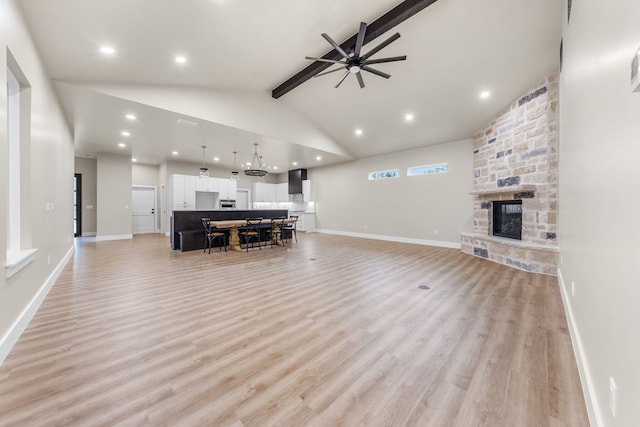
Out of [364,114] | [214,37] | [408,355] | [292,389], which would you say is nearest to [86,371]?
[292,389]

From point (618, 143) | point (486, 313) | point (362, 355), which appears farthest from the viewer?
point (486, 313)

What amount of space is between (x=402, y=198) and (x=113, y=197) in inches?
365

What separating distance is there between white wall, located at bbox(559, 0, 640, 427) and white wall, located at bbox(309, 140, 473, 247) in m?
4.80

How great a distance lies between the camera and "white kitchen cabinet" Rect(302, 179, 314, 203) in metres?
10.5

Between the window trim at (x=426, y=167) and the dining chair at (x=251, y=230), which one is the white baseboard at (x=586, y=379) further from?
the dining chair at (x=251, y=230)

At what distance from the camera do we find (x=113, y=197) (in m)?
7.84

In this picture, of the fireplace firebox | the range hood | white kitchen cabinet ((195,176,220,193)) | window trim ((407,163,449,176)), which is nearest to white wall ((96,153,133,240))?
white kitchen cabinet ((195,176,220,193))

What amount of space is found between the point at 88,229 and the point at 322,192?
8.59m

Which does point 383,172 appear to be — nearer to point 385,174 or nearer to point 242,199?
point 385,174

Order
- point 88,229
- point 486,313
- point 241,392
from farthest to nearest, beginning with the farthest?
1. point 88,229
2. point 486,313
3. point 241,392

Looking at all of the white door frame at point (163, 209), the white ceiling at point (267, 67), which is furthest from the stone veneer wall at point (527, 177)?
the white door frame at point (163, 209)

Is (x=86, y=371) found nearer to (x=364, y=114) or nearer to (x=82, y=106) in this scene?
(x=82, y=106)

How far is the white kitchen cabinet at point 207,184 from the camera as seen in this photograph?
9.00 m

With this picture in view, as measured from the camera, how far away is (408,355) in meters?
1.88
